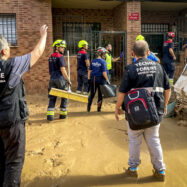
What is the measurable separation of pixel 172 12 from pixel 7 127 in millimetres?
13427

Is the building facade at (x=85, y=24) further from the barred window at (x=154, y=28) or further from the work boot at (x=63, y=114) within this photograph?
the work boot at (x=63, y=114)

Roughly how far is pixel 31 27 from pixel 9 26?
103cm

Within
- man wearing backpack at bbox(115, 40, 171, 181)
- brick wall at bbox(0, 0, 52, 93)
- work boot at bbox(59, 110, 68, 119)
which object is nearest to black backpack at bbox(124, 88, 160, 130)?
man wearing backpack at bbox(115, 40, 171, 181)

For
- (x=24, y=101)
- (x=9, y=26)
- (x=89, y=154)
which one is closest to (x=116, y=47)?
(x=9, y=26)

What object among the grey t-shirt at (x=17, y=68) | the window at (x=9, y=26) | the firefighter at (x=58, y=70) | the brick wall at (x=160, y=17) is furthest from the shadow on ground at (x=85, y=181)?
the brick wall at (x=160, y=17)

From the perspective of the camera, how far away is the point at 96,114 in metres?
6.69

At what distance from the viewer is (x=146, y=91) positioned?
9.52 ft

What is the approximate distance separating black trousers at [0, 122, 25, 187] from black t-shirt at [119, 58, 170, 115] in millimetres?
1417

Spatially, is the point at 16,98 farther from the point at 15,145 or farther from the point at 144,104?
the point at 144,104

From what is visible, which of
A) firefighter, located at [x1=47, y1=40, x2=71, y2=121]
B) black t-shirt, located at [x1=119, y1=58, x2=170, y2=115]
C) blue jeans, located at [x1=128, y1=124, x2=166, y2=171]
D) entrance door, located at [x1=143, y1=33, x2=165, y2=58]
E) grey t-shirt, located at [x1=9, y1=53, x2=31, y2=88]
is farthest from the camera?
entrance door, located at [x1=143, y1=33, x2=165, y2=58]

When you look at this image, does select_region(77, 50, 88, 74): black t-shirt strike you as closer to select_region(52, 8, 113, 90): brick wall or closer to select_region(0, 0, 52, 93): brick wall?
select_region(0, 0, 52, 93): brick wall

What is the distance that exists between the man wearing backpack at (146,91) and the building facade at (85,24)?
7330 mm

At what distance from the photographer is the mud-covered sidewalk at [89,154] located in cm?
325

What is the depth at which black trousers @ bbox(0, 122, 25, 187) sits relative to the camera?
101 inches
